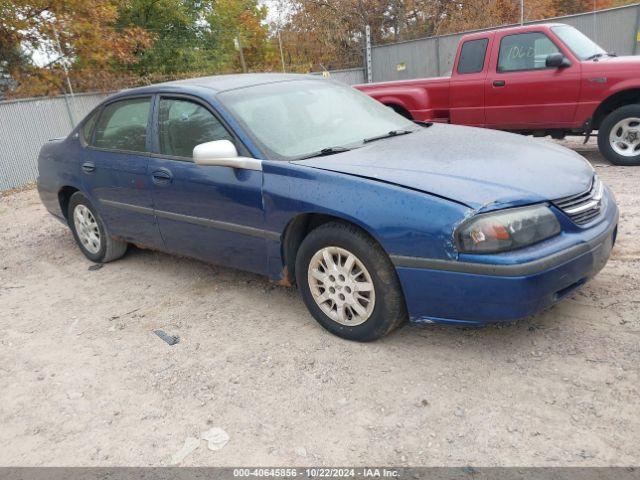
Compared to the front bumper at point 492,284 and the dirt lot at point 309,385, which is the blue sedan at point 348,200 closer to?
the front bumper at point 492,284

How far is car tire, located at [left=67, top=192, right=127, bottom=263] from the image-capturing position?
520 centimetres

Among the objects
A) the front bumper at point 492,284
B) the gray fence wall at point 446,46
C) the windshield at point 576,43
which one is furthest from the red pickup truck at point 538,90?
the gray fence wall at point 446,46

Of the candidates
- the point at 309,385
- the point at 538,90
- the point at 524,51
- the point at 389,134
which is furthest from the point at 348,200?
the point at 524,51

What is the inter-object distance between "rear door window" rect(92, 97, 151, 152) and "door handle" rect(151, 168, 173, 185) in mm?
296

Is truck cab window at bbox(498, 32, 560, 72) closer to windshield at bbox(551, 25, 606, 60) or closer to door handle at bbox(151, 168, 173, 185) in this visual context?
A: windshield at bbox(551, 25, 606, 60)

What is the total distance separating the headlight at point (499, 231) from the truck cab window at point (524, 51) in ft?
17.5

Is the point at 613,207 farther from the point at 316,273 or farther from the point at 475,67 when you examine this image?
the point at 475,67

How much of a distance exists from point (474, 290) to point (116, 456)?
6.26ft

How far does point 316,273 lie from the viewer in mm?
3406

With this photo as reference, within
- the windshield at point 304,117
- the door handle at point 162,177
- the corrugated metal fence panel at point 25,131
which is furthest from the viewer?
the corrugated metal fence panel at point 25,131

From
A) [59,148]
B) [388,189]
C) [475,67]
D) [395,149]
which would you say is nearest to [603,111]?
[475,67]

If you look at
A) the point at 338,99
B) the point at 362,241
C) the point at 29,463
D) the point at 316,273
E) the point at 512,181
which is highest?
the point at 338,99

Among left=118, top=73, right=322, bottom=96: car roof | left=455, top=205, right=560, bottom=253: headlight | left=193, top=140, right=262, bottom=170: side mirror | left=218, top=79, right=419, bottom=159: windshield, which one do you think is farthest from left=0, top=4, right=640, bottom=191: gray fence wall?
left=455, top=205, right=560, bottom=253: headlight

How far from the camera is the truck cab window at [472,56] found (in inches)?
309
